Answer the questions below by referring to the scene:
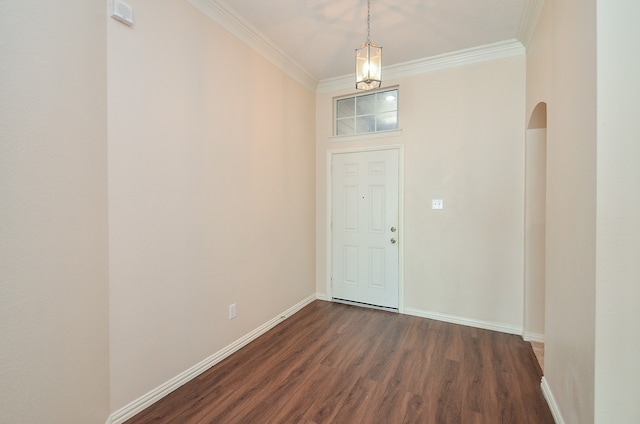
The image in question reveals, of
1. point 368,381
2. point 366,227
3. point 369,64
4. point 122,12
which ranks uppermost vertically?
point 122,12

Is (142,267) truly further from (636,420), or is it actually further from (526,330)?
(526,330)

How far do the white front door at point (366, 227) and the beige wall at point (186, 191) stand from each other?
96cm

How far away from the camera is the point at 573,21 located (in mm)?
1464

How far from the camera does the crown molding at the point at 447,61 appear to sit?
2902 mm

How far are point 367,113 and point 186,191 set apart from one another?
2.59 metres

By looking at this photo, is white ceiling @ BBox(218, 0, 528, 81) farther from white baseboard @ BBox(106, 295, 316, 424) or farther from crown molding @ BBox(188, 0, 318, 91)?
white baseboard @ BBox(106, 295, 316, 424)

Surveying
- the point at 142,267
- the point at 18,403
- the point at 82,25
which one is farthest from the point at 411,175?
the point at 18,403

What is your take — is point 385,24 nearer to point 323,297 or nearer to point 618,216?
point 618,216

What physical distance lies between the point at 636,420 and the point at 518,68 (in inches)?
119

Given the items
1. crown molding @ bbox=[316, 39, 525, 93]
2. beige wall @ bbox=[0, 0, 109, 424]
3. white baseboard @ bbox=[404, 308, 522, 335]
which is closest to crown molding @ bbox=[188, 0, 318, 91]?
crown molding @ bbox=[316, 39, 525, 93]

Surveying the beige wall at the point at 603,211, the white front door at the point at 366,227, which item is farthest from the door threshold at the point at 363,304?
the beige wall at the point at 603,211

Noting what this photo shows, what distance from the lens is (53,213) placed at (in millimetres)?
1303

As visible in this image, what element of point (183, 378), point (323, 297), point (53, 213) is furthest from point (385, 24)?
point (183, 378)

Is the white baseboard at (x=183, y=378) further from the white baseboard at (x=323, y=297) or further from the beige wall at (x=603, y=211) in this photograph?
the beige wall at (x=603, y=211)
